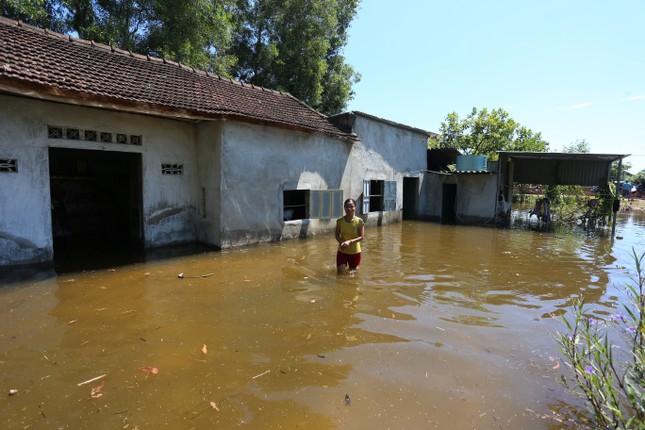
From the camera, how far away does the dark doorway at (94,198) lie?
991cm

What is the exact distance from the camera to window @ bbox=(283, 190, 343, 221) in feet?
38.6

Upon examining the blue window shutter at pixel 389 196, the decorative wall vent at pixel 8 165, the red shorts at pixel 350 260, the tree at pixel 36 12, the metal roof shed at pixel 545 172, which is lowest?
the red shorts at pixel 350 260

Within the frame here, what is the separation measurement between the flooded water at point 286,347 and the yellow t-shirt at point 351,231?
23.1 inches

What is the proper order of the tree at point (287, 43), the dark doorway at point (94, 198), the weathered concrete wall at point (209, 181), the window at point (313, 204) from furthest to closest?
the tree at point (287, 43) < the window at point (313, 204) < the dark doorway at point (94, 198) < the weathered concrete wall at point (209, 181)

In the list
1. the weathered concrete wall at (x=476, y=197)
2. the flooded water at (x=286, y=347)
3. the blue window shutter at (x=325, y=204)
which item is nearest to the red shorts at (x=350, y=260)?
the flooded water at (x=286, y=347)

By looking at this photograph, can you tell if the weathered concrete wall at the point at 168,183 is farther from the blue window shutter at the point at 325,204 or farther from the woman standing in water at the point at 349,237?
the woman standing in water at the point at 349,237

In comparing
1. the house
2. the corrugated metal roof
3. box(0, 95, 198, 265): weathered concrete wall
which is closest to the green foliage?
the corrugated metal roof

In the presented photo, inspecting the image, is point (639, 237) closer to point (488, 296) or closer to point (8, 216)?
point (488, 296)

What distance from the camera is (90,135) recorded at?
785 centimetres

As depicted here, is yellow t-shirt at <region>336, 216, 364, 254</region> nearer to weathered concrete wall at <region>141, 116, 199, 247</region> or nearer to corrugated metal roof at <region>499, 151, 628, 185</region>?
weathered concrete wall at <region>141, 116, 199, 247</region>

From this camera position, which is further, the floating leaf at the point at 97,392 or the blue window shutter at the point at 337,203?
the blue window shutter at the point at 337,203

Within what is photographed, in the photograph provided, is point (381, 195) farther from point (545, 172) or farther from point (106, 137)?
point (106, 137)

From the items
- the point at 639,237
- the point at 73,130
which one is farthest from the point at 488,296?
the point at 639,237

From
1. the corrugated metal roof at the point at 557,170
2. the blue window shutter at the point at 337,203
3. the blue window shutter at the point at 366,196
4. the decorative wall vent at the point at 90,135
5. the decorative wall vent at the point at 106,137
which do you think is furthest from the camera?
the corrugated metal roof at the point at 557,170
